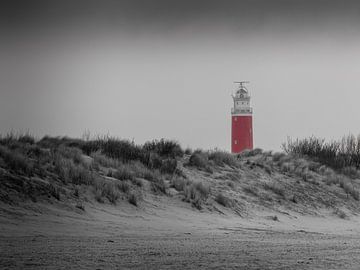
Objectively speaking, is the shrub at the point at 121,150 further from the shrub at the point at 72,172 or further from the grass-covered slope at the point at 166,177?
the shrub at the point at 72,172

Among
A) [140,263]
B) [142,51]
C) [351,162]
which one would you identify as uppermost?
[142,51]

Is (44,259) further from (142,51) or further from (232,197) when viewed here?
(142,51)

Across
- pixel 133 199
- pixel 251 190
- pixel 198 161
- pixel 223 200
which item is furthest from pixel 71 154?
pixel 251 190

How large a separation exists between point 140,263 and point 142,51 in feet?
234

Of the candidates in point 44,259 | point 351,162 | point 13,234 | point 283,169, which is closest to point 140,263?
point 44,259

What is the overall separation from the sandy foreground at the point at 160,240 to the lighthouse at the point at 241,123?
3403cm

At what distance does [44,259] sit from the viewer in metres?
9.36

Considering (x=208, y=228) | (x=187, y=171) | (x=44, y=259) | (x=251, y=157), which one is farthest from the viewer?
(x=251, y=157)

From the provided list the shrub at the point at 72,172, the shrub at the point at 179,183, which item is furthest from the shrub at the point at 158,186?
the shrub at the point at 72,172

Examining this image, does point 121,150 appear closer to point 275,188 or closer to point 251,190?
point 251,190

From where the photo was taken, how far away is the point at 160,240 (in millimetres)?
11984

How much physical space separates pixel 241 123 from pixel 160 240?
41.4 metres

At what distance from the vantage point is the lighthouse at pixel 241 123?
51.6 m

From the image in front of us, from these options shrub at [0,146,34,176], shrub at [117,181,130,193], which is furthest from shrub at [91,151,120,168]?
shrub at [0,146,34,176]
